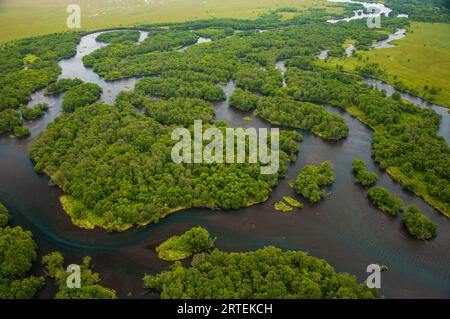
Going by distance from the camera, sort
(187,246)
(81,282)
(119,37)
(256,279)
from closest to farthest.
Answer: (256,279)
(81,282)
(187,246)
(119,37)

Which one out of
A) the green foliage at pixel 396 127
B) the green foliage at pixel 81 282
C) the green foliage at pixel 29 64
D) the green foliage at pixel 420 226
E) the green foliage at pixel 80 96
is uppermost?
the green foliage at pixel 29 64

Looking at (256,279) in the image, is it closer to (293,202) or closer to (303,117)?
(293,202)

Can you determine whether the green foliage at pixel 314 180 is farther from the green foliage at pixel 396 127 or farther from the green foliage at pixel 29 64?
the green foliage at pixel 29 64

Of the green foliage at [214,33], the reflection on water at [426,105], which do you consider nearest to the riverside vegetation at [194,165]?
the reflection on water at [426,105]

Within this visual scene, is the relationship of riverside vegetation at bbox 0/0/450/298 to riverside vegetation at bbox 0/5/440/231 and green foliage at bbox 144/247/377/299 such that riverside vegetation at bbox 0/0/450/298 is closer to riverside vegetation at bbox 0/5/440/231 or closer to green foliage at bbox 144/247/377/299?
green foliage at bbox 144/247/377/299

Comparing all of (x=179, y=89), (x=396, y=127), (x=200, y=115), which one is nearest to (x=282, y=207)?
(x=200, y=115)

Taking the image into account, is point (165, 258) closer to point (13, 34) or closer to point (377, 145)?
point (377, 145)

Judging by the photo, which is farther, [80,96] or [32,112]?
[80,96]
